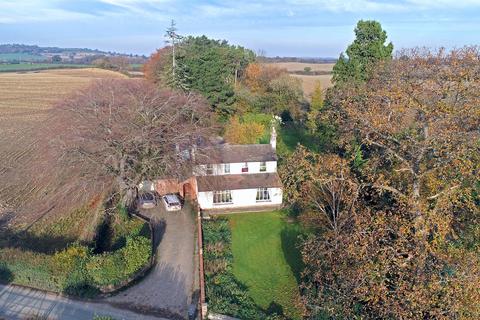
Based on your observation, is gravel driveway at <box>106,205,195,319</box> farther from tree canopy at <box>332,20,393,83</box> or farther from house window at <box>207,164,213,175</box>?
tree canopy at <box>332,20,393,83</box>

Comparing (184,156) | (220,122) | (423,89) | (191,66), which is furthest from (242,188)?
(191,66)

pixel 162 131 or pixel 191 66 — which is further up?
pixel 191 66

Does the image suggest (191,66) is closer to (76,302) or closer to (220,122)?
(220,122)

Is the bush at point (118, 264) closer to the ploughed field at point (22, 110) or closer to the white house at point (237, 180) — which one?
the white house at point (237, 180)

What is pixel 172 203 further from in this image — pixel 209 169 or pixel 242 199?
pixel 242 199

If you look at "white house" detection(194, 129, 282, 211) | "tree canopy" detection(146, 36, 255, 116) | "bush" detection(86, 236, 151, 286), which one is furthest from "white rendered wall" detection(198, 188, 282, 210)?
"tree canopy" detection(146, 36, 255, 116)
